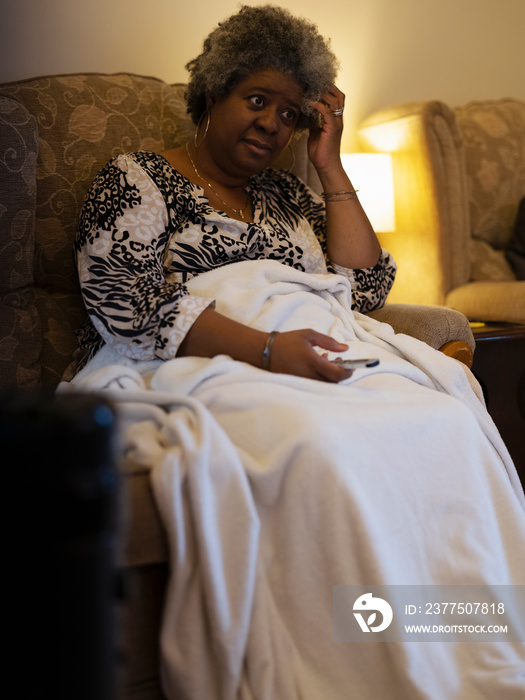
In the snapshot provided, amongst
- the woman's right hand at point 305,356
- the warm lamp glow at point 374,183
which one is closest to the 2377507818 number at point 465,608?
the woman's right hand at point 305,356

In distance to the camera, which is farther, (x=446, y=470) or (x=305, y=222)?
(x=305, y=222)

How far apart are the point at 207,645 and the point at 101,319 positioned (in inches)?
24.3

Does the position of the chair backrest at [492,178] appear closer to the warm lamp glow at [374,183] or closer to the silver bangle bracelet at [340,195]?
the warm lamp glow at [374,183]

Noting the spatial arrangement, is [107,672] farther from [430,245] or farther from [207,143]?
[430,245]

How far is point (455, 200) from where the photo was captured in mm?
2312

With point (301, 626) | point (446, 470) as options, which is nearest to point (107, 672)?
point (301, 626)

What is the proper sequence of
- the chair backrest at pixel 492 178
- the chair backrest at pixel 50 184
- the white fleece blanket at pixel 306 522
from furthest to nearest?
the chair backrest at pixel 492 178
the chair backrest at pixel 50 184
the white fleece blanket at pixel 306 522

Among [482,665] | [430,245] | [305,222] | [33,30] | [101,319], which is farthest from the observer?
[430,245]

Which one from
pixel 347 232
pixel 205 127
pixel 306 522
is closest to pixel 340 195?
pixel 347 232

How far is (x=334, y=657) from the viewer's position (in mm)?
941

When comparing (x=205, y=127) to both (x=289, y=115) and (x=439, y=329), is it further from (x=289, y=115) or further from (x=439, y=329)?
(x=439, y=329)

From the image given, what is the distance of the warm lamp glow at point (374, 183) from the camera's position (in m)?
2.16

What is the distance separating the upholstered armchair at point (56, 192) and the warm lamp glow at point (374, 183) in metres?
0.60

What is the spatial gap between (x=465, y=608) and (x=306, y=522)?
297 mm
